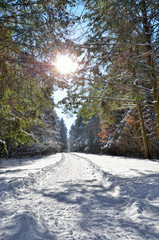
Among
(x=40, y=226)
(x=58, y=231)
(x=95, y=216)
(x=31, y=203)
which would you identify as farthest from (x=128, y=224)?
(x=31, y=203)

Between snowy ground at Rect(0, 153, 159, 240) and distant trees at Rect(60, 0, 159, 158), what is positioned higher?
distant trees at Rect(60, 0, 159, 158)

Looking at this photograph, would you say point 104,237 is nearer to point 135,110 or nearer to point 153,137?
point 153,137

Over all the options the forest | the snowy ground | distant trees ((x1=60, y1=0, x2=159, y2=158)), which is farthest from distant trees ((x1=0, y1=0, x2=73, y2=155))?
the snowy ground

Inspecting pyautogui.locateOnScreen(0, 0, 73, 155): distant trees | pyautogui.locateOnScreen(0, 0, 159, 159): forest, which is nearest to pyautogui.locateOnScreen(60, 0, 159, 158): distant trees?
pyautogui.locateOnScreen(0, 0, 159, 159): forest

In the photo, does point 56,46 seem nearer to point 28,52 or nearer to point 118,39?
point 28,52

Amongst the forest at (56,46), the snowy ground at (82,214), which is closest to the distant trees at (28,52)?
the forest at (56,46)

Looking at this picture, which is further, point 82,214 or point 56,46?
point 56,46

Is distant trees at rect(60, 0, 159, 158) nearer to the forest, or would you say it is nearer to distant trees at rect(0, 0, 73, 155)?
the forest

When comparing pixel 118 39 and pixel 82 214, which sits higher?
pixel 118 39

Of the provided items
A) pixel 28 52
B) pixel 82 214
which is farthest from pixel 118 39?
pixel 82 214

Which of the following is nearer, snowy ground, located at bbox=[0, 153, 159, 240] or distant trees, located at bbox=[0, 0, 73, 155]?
snowy ground, located at bbox=[0, 153, 159, 240]

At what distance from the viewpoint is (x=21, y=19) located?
389 centimetres

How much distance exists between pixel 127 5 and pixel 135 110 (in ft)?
34.2

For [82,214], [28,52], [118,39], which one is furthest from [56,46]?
[82,214]
